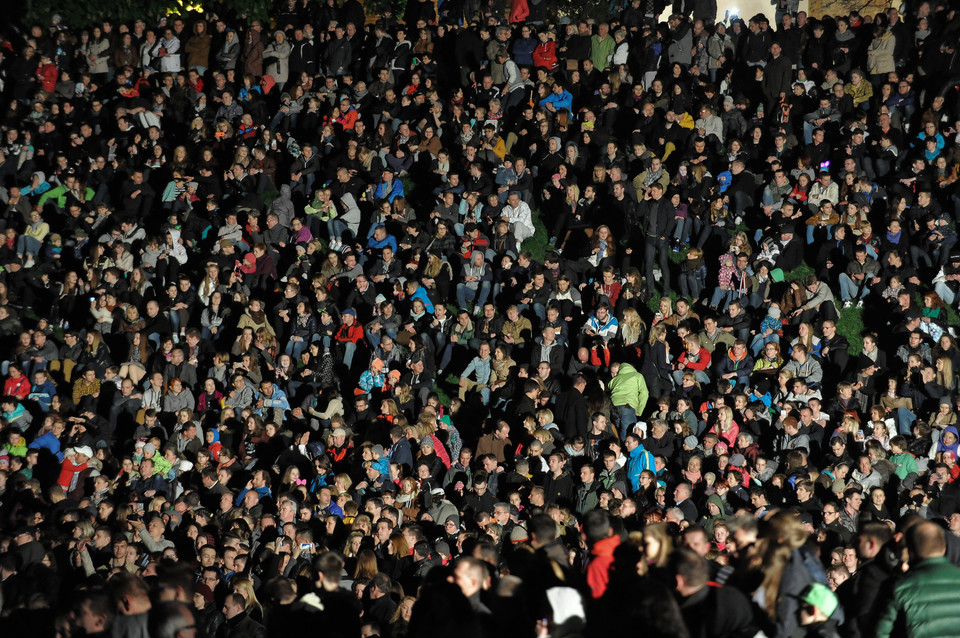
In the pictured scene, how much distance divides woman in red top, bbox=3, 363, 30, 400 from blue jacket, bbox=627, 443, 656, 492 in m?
8.27

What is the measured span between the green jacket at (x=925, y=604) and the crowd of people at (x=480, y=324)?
0.02 m

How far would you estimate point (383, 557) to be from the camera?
11.1 meters

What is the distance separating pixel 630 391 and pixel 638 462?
1649 mm

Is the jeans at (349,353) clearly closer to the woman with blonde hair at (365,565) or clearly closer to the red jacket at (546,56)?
the woman with blonde hair at (365,565)

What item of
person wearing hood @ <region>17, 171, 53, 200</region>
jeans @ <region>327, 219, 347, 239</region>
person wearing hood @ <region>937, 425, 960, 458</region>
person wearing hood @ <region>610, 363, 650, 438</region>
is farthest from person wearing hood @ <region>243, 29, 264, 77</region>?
person wearing hood @ <region>937, 425, 960, 458</region>

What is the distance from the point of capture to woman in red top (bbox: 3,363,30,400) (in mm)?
15117

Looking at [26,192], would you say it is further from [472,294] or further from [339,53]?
[472,294]

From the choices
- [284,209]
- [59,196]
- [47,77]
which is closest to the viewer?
[284,209]

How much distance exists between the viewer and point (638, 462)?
41.6 ft

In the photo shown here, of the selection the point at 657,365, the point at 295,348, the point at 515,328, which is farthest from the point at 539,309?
the point at 295,348

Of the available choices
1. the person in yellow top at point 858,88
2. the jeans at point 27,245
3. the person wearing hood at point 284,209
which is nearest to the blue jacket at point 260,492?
the person wearing hood at point 284,209

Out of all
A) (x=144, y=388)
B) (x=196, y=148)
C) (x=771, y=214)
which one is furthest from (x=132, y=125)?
(x=771, y=214)

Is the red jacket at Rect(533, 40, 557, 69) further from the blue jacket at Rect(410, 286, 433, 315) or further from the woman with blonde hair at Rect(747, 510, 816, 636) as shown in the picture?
the woman with blonde hair at Rect(747, 510, 816, 636)

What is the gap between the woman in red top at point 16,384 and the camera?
49.6ft
